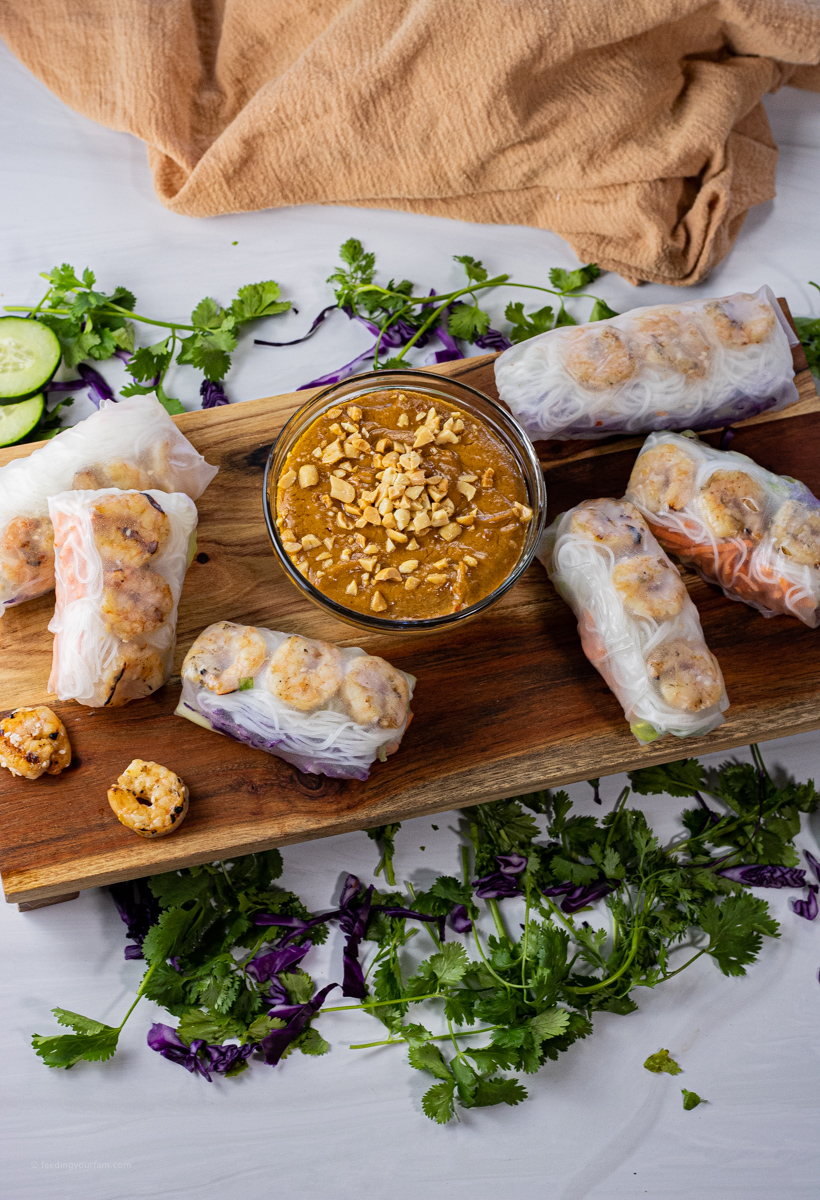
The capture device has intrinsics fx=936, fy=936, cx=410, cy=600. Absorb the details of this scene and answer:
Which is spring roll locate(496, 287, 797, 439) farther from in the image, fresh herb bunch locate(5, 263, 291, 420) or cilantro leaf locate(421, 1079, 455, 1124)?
cilantro leaf locate(421, 1079, 455, 1124)

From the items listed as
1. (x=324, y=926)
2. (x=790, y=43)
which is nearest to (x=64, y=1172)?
(x=324, y=926)

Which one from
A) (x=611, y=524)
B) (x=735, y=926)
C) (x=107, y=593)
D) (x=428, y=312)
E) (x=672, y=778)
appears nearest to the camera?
(x=107, y=593)

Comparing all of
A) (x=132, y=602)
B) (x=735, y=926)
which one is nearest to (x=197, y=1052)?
(x=132, y=602)

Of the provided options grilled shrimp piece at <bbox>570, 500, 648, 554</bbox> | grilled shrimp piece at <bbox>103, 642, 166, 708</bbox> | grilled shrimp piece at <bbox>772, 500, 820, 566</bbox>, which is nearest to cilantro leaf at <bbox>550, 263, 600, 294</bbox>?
grilled shrimp piece at <bbox>570, 500, 648, 554</bbox>

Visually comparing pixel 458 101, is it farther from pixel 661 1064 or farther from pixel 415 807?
pixel 661 1064

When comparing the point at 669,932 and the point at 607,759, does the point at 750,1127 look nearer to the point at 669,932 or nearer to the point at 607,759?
the point at 669,932

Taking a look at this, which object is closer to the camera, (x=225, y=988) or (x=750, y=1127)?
(x=225, y=988)

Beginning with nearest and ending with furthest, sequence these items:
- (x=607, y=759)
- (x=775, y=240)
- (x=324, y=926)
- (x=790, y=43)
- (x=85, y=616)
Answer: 1. (x=85, y=616)
2. (x=607, y=759)
3. (x=324, y=926)
4. (x=790, y=43)
5. (x=775, y=240)
